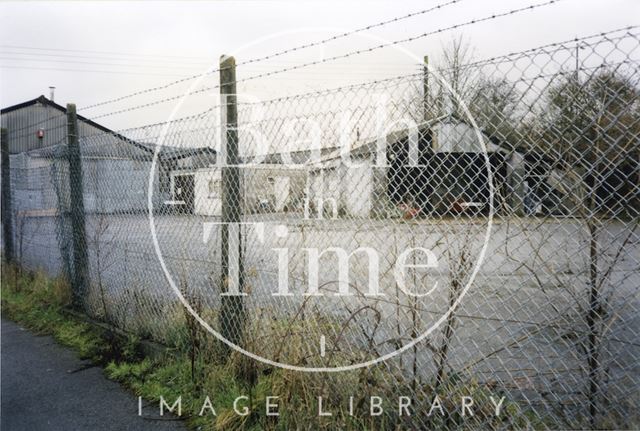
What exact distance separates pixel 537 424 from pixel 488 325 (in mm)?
2331

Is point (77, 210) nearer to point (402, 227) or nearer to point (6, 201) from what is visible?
point (6, 201)

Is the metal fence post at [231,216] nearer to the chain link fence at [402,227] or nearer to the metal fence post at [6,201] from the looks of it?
the chain link fence at [402,227]

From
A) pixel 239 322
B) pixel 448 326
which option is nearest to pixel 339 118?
pixel 448 326

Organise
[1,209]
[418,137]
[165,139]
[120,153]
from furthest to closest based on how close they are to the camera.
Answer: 1. [1,209]
2. [120,153]
3. [165,139]
4. [418,137]

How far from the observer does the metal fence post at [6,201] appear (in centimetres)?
712

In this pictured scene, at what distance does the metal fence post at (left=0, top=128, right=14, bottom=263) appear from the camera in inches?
280

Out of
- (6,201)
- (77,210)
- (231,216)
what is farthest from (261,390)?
(6,201)

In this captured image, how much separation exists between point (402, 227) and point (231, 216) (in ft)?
4.63

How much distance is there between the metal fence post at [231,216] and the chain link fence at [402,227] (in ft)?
0.04

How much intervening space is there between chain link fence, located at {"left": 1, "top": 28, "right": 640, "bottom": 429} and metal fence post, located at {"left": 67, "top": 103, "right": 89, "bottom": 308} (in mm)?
468

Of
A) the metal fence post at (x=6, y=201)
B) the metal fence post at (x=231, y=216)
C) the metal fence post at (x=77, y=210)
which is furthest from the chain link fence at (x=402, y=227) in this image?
the metal fence post at (x=6, y=201)

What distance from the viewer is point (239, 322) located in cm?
334

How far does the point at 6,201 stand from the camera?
7281 mm

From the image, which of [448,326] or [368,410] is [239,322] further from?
[448,326]
